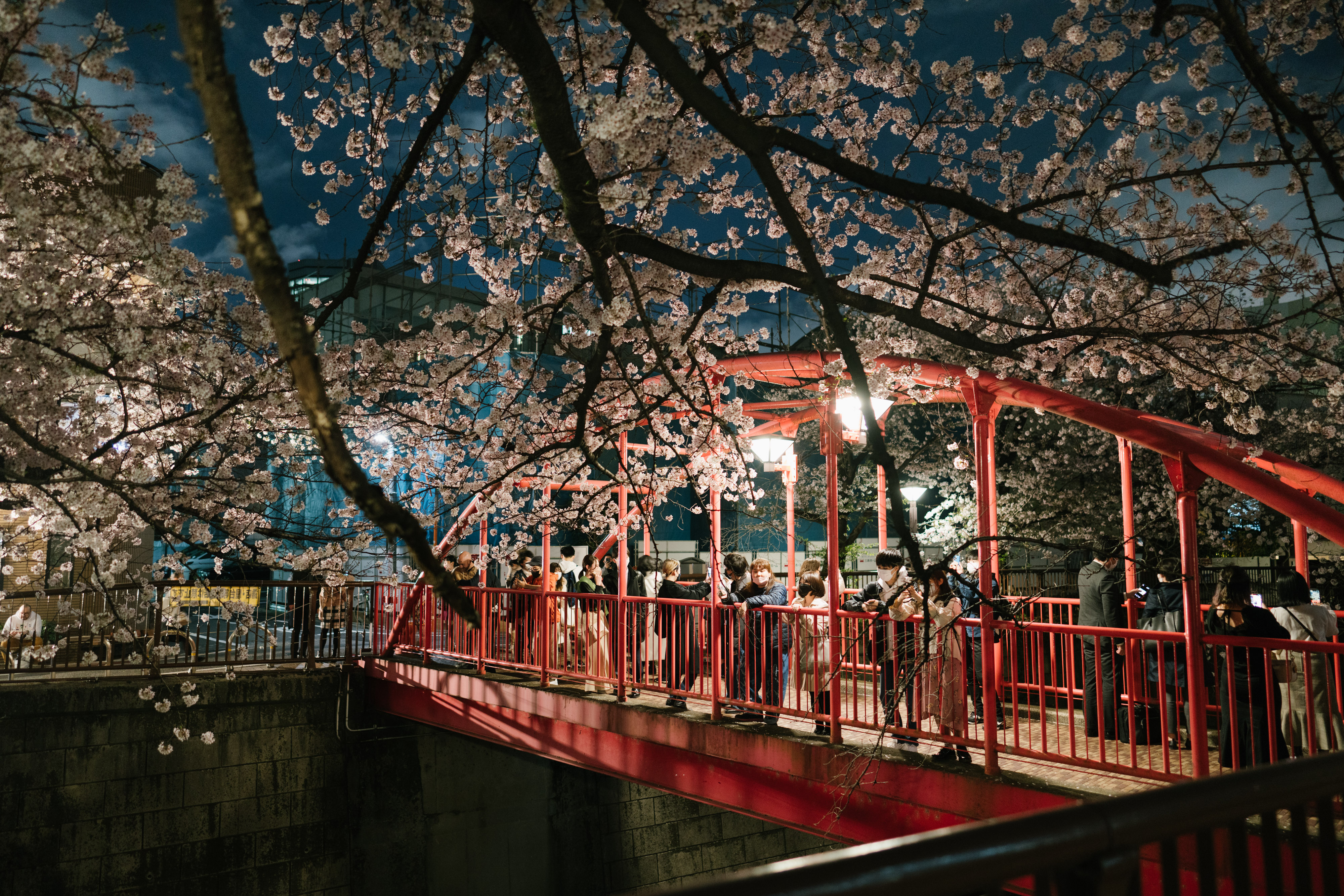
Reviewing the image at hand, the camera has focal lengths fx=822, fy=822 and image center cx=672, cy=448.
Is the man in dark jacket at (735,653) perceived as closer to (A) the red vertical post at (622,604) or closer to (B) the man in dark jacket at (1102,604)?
(A) the red vertical post at (622,604)

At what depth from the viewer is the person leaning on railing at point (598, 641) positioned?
28.1 feet

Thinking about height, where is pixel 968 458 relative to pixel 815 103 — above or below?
below

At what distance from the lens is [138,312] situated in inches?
212

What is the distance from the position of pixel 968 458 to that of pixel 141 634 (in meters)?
13.6

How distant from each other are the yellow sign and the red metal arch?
5110mm

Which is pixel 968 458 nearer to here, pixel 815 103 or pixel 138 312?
pixel 815 103

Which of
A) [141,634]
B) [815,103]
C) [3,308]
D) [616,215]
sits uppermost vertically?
[815,103]

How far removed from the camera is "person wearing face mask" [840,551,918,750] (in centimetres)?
565

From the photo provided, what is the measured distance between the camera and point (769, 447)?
9.85 meters

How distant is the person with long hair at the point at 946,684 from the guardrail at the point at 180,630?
773 cm

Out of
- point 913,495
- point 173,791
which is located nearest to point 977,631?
point 913,495

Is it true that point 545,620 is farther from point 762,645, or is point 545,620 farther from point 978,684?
point 978,684

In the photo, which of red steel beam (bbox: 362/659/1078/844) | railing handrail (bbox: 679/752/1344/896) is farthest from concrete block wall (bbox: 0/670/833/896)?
railing handrail (bbox: 679/752/1344/896)

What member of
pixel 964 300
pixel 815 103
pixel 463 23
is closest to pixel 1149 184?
pixel 964 300
